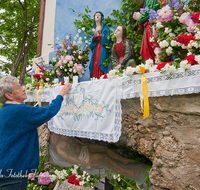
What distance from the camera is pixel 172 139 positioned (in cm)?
178

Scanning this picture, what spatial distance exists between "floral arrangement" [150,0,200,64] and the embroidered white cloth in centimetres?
79

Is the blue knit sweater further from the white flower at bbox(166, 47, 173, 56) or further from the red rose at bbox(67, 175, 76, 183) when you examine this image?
the white flower at bbox(166, 47, 173, 56)

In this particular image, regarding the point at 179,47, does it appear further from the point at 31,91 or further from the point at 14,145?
the point at 31,91

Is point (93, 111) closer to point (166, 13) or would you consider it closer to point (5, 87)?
point (5, 87)

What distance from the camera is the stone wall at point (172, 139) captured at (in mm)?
1646

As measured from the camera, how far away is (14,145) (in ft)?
5.68

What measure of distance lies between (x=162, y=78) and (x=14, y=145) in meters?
1.63

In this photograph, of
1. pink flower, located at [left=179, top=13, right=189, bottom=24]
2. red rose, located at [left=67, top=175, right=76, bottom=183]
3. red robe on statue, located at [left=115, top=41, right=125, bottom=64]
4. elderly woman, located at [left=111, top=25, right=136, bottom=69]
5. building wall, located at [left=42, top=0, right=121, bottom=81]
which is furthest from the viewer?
building wall, located at [left=42, top=0, right=121, bottom=81]

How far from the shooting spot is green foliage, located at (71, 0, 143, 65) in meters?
3.84

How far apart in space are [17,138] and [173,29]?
2.40m

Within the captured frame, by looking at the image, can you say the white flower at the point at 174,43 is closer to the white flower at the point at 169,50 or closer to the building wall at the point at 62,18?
the white flower at the point at 169,50

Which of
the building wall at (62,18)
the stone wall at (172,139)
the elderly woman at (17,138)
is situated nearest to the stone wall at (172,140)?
the stone wall at (172,139)

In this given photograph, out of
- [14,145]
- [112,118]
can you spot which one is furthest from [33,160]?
[112,118]

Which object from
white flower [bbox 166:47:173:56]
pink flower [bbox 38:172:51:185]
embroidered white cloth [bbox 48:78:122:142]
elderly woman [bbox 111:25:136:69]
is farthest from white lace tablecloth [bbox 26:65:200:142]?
elderly woman [bbox 111:25:136:69]
